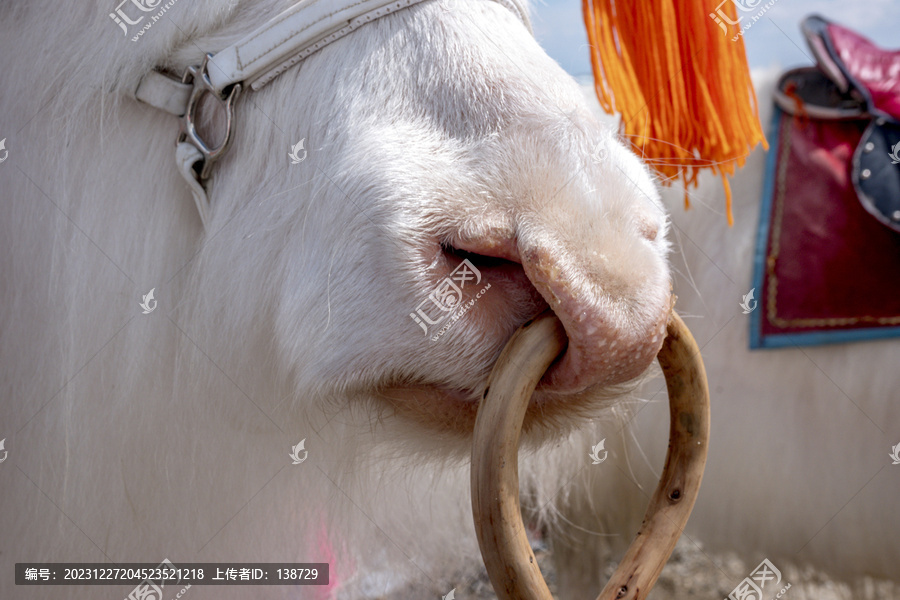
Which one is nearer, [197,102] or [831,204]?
[197,102]

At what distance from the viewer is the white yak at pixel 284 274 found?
2.04ft

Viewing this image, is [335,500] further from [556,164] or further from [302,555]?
[556,164]

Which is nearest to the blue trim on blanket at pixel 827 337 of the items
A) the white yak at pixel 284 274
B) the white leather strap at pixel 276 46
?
the white yak at pixel 284 274

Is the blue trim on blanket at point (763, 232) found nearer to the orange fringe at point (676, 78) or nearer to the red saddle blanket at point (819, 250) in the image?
the red saddle blanket at point (819, 250)

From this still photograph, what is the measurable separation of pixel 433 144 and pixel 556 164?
115mm

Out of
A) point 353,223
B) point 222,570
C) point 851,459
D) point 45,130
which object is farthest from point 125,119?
point 851,459

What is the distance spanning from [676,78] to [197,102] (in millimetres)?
755

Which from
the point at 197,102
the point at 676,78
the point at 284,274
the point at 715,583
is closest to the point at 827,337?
the point at 676,78

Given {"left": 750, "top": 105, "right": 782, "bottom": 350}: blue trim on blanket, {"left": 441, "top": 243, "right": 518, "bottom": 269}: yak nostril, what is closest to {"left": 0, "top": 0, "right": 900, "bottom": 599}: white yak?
{"left": 441, "top": 243, "right": 518, "bottom": 269}: yak nostril

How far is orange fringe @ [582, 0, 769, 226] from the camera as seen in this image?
108 cm

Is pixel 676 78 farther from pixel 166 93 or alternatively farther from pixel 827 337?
pixel 166 93

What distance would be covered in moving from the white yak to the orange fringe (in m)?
0.37

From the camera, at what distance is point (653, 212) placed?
27.1 inches

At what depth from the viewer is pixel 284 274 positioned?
2.42 feet
